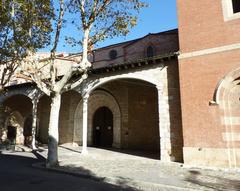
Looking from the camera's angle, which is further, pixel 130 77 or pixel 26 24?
pixel 130 77

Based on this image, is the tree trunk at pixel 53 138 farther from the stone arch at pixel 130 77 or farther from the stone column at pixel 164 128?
the stone column at pixel 164 128

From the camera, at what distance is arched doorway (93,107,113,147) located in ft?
55.3

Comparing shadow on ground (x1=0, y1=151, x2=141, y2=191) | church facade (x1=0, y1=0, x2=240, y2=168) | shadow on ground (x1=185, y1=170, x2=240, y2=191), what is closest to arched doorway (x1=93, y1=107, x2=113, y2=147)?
church facade (x1=0, y1=0, x2=240, y2=168)

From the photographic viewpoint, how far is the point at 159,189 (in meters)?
5.91

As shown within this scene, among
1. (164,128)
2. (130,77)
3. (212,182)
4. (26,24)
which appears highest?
(26,24)

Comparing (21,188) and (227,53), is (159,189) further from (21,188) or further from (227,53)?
(227,53)

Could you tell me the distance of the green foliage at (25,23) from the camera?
9938 millimetres

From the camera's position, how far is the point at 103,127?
17125 millimetres

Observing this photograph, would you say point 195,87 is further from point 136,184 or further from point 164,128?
point 136,184

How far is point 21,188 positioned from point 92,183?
1945mm

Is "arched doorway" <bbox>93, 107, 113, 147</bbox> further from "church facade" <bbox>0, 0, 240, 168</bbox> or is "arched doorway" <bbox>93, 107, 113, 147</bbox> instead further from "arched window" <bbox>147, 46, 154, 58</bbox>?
"arched window" <bbox>147, 46, 154, 58</bbox>

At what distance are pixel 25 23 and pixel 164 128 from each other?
808 cm

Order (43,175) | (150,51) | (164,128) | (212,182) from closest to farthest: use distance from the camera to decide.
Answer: (212,182) → (43,175) → (164,128) → (150,51)

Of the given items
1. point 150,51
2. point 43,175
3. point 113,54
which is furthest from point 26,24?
point 113,54
